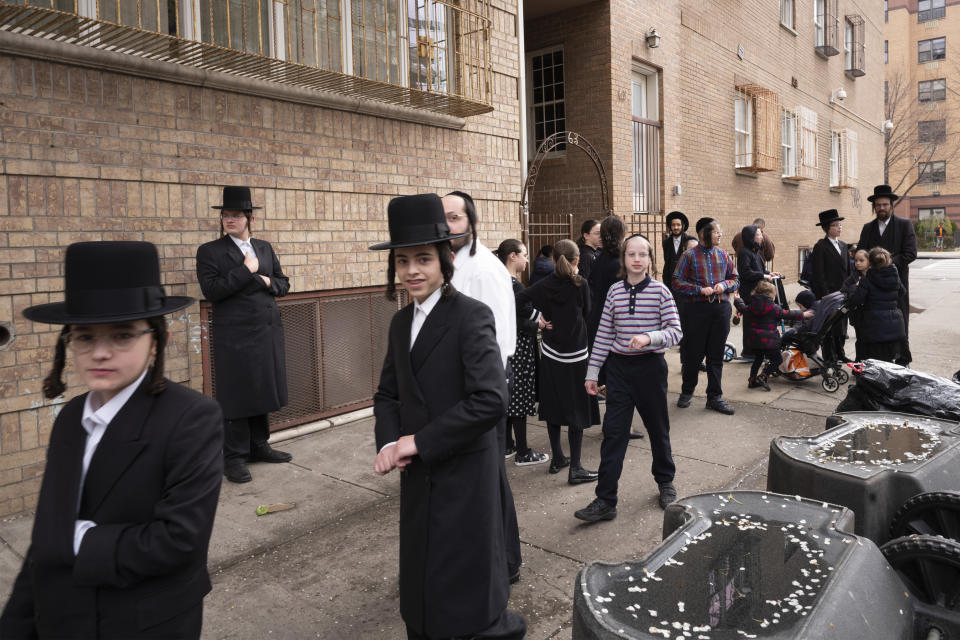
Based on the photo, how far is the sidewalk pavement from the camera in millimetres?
3449

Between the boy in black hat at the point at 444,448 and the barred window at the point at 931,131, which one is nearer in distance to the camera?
the boy in black hat at the point at 444,448

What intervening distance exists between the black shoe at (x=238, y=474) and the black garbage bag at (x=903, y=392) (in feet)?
15.3

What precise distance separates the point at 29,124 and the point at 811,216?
1858 centimetres

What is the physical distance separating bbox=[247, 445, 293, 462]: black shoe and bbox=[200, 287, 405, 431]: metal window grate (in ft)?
1.88

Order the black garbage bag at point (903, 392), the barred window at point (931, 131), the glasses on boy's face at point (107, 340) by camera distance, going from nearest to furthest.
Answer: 1. the glasses on boy's face at point (107, 340)
2. the black garbage bag at point (903, 392)
3. the barred window at point (931, 131)

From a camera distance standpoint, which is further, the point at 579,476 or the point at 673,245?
the point at 673,245

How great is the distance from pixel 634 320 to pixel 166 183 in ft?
11.9

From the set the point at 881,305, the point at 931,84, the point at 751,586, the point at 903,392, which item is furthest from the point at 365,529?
the point at 931,84

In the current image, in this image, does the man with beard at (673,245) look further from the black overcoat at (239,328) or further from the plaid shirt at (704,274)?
the black overcoat at (239,328)

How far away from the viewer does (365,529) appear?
14.6 feet

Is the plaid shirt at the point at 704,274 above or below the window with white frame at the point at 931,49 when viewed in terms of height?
below

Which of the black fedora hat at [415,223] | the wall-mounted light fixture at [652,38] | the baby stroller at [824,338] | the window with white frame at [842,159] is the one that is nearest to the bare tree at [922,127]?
the window with white frame at [842,159]

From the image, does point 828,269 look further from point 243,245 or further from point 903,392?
point 243,245

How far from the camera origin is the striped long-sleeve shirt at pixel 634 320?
15.1 ft
